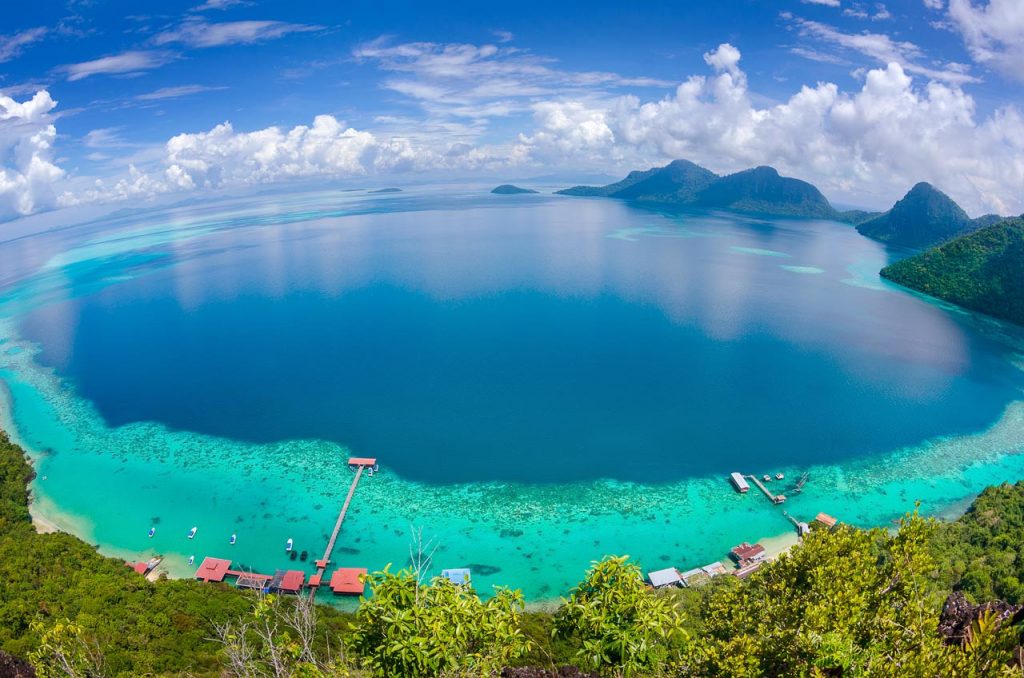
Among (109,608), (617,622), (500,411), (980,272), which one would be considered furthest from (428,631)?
(980,272)

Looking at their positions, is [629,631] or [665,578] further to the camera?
[665,578]

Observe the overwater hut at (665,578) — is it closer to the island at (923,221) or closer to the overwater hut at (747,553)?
the overwater hut at (747,553)

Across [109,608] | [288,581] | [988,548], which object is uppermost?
[988,548]

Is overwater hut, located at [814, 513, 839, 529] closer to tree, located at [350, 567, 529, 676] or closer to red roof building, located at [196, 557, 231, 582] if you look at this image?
tree, located at [350, 567, 529, 676]

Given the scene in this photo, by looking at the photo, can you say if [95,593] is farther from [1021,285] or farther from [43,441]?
[1021,285]

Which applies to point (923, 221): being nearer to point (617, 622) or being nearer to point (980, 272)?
point (980, 272)

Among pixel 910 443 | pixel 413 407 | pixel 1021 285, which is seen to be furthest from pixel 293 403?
pixel 1021 285
